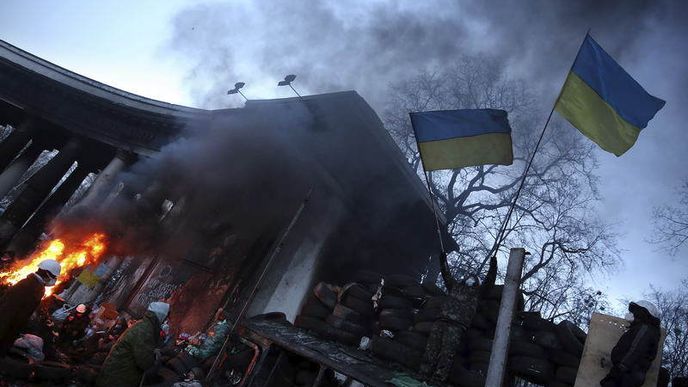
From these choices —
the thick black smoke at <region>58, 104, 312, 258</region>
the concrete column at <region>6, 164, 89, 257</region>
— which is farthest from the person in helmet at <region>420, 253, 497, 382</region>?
the concrete column at <region>6, 164, 89, 257</region>

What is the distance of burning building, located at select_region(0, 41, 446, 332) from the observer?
840cm

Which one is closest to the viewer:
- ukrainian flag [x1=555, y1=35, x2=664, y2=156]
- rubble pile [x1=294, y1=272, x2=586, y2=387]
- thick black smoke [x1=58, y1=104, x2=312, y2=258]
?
ukrainian flag [x1=555, y1=35, x2=664, y2=156]

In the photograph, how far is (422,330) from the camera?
675cm

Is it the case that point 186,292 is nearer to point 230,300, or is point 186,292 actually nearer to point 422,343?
point 230,300

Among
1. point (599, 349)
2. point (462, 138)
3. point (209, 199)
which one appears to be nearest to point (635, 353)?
point (599, 349)

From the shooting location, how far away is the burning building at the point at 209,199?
8.40 metres

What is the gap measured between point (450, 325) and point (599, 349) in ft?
6.77

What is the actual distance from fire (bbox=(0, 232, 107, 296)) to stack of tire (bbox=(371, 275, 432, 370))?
780 centimetres

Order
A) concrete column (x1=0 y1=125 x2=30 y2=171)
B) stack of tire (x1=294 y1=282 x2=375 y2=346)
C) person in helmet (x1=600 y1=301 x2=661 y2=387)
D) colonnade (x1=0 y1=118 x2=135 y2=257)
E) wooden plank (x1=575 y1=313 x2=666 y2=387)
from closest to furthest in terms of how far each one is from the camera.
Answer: person in helmet (x1=600 y1=301 x2=661 y2=387), wooden plank (x1=575 y1=313 x2=666 y2=387), stack of tire (x1=294 y1=282 x2=375 y2=346), colonnade (x1=0 y1=118 x2=135 y2=257), concrete column (x1=0 y1=125 x2=30 y2=171)

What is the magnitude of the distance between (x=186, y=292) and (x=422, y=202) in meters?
6.67

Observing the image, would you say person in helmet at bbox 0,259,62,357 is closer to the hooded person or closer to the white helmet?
the white helmet

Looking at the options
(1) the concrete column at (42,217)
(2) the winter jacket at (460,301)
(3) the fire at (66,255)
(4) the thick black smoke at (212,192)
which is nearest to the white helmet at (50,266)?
(4) the thick black smoke at (212,192)

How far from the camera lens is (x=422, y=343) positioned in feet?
21.5

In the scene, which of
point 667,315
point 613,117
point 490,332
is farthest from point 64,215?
point 667,315
